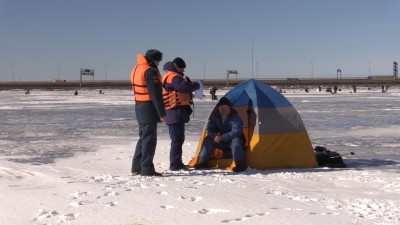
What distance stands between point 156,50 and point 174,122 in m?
1.24

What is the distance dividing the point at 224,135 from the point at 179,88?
1091mm

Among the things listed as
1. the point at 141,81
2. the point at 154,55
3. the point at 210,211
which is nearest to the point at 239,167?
the point at 141,81

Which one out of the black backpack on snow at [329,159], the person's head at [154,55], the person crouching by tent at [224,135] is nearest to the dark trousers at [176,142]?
the person crouching by tent at [224,135]

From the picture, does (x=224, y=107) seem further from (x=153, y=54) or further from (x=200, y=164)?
(x=153, y=54)

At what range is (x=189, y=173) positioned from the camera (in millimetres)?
7410

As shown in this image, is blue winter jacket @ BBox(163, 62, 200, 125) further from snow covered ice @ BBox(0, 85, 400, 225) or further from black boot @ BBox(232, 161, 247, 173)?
black boot @ BBox(232, 161, 247, 173)

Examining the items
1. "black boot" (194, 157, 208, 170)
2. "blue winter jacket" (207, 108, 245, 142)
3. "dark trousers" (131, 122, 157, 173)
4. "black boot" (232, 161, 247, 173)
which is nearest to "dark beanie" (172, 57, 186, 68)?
"blue winter jacket" (207, 108, 245, 142)

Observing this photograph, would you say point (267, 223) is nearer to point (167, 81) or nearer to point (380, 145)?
point (167, 81)

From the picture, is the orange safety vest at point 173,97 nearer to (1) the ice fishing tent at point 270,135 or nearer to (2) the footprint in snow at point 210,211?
(1) the ice fishing tent at point 270,135

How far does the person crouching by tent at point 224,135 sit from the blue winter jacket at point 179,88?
60 centimetres

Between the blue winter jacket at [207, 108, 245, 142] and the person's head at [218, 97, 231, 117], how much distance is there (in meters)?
0.07

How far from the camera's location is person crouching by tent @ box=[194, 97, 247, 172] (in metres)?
7.73

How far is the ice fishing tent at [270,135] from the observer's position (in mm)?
8133

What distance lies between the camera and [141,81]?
6848mm
